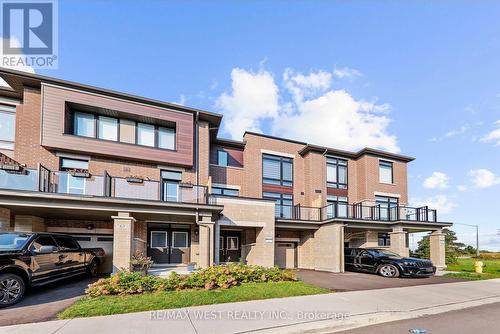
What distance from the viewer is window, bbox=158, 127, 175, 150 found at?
15945mm

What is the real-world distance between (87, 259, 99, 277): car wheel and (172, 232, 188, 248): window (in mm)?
3923

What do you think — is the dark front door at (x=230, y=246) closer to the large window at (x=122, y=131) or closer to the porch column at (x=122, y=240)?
the large window at (x=122, y=131)

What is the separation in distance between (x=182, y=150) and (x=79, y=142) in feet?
15.4

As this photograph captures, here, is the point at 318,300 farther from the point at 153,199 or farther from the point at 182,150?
the point at 182,150

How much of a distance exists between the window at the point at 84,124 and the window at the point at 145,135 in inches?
83.4

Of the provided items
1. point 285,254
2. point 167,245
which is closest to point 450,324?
point 167,245

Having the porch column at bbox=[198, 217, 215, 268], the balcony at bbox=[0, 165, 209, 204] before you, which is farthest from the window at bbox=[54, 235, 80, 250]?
the porch column at bbox=[198, 217, 215, 268]

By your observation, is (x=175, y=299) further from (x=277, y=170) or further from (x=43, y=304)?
(x=277, y=170)

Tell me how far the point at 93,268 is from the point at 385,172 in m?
20.1

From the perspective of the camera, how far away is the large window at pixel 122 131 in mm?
14578

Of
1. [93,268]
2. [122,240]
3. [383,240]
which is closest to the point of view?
[122,240]

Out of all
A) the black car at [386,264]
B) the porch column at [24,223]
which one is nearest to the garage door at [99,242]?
the porch column at [24,223]

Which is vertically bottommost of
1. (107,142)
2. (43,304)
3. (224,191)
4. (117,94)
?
(43,304)

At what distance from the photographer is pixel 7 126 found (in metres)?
13.5
